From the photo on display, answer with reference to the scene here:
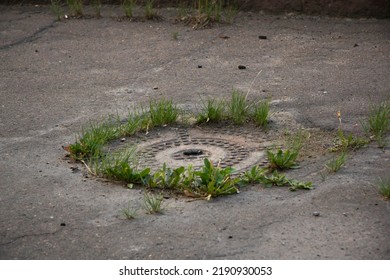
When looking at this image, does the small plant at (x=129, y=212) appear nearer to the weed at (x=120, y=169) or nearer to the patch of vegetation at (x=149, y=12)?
the weed at (x=120, y=169)

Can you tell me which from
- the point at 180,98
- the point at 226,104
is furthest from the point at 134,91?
the point at 226,104

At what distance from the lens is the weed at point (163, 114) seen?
16.8ft

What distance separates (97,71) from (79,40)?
84cm

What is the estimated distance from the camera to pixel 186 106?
547cm

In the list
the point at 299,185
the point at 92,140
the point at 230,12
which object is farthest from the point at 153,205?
the point at 230,12

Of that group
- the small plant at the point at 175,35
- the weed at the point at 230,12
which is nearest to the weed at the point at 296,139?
the small plant at the point at 175,35

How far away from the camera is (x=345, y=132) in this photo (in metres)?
4.93

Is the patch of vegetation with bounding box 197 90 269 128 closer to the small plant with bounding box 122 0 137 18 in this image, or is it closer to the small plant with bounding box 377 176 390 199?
the small plant with bounding box 377 176 390 199

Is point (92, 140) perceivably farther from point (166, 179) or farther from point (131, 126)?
point (166, 179)

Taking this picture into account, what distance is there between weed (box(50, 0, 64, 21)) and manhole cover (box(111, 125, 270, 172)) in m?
2.91

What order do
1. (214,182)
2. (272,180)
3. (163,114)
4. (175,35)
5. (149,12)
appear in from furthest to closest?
(149,12)
(175,35)
(163,114)
(272,180)
(214,182)

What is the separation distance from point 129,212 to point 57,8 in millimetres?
4183

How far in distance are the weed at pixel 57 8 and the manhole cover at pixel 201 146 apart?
2.91 metres

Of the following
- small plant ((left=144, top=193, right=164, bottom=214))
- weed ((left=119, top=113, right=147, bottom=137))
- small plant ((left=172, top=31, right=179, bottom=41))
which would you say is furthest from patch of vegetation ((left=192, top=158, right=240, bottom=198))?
small plant ((left=172, top=31, right=179, bottom=41))
